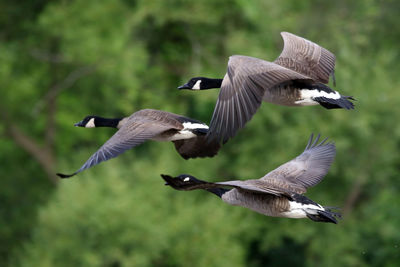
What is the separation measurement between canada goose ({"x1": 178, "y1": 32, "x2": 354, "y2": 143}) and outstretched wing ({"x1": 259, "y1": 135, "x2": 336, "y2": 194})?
766 millimetres

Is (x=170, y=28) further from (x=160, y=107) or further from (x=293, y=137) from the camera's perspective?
(x=293, y=137)

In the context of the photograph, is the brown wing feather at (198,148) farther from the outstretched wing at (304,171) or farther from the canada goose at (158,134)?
the outstretched wing at (304,171)

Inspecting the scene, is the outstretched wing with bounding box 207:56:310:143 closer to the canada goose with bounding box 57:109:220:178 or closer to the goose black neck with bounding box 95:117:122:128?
the canada goose with bounding box 57:109:220:178

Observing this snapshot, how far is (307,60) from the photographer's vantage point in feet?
30.2

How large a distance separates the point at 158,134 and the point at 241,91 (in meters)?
1.17

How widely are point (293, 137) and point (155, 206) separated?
409 cm

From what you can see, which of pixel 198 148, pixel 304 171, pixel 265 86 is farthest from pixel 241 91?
pixel 304 171

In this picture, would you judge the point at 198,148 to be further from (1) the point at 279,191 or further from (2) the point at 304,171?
(1) the point at 279,191

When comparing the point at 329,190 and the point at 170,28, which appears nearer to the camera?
the point at 329,190

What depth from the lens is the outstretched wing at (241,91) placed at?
7.05 meters

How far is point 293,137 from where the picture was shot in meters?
22.7

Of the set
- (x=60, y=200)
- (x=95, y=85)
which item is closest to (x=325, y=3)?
(x=95, y=85)

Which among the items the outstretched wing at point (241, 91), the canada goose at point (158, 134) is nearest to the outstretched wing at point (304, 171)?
the canada goose at point (158, 134)

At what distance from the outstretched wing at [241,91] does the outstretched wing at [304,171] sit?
982 millimetres
